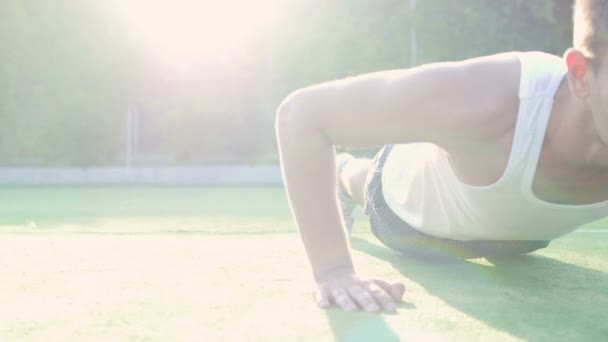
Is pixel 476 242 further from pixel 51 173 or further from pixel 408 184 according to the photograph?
pixel 51 173

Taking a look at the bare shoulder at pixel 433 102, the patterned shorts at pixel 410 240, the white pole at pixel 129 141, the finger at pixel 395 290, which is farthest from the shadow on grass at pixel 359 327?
the white pole at pixel 129 141

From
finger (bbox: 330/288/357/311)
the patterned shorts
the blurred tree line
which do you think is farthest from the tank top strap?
the blurred tree line

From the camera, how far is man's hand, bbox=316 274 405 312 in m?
1.43

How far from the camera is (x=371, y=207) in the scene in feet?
7.86

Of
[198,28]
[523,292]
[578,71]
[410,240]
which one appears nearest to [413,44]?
[198,28]

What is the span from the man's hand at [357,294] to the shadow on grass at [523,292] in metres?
0.13

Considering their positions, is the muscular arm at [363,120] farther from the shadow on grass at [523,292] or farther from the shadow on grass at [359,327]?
the shadow on grass at [523,292]

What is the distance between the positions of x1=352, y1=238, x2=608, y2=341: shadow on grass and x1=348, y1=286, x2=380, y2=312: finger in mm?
179

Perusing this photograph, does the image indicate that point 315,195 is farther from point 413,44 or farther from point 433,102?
point 413,44

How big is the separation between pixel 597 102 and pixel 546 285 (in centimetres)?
69

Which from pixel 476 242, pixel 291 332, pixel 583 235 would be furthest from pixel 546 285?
pixel 583 235

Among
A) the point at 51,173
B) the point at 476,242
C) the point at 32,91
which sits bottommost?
the point at 51,173

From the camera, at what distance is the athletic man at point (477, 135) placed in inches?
55.4

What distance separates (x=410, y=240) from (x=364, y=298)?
835 mm
